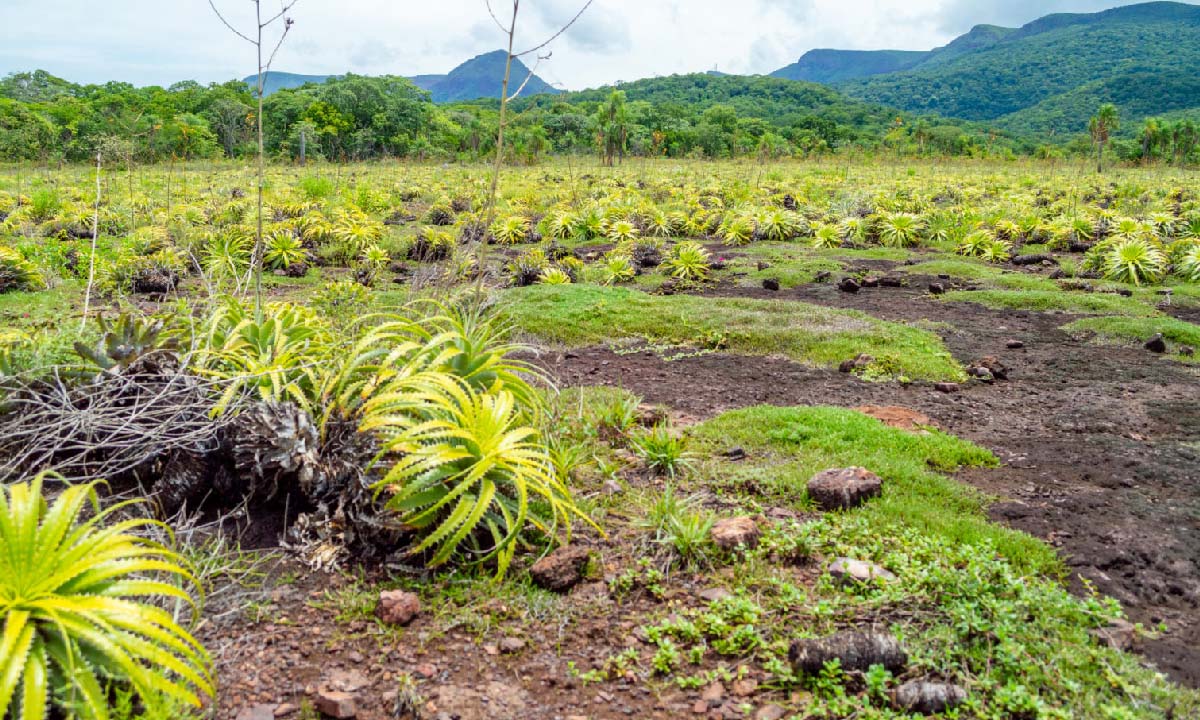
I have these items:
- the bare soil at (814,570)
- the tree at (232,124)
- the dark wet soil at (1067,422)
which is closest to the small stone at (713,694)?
the bare soil at (814,570)

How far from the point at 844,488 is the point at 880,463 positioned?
0.56 meters

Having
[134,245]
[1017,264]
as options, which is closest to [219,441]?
[134,245]

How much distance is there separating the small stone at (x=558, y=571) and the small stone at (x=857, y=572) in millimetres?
998

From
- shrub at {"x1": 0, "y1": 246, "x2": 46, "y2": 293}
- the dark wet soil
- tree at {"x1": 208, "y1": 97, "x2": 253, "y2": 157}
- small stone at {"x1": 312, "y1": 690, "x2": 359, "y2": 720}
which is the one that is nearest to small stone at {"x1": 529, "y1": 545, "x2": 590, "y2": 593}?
small stone at {"x1": 312, "y1": 690, "x2": 359, "y2": 720}

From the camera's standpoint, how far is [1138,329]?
667cm

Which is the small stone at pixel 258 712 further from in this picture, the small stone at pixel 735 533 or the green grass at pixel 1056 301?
the green grass at pixel 1056 301

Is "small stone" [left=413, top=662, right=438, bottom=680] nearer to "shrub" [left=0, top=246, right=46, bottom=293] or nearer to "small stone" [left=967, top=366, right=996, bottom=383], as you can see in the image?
"small stone" [left=967, top=366, right=996, bottom=383]

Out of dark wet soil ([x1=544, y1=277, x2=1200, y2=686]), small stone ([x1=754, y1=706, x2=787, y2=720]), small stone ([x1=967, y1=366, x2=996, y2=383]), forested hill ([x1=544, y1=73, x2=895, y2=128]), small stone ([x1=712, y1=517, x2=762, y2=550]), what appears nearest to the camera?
small stone ([x1=754, y1=706, x2=787, y2=720])

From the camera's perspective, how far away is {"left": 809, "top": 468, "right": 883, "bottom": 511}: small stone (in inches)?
132

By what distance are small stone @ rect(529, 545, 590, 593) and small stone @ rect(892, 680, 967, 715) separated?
1.17 m

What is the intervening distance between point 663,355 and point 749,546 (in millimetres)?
3427

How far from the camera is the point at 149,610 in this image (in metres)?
1.81

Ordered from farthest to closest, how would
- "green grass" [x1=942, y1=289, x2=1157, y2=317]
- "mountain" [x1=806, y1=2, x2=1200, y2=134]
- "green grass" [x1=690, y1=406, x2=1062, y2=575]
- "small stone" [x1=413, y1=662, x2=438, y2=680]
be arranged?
"mountain" [x1=806, y1=2, x2=1200, y2=134] < "green grass" [x1=942, y1=289, x2=1157, y2=317] < "green grass" [x1=690, y1=406, x2=1062, y2=575] < "small stone" [x1=413, y1=662, x2=438, y2=680]

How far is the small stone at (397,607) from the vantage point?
Answer: 2.43m
